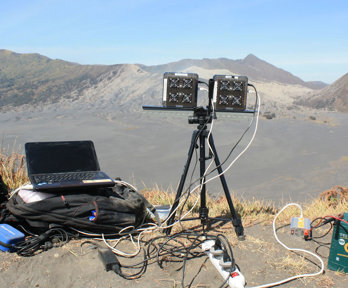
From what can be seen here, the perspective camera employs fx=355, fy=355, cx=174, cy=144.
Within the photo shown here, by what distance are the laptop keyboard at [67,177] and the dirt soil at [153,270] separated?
0.64 meters

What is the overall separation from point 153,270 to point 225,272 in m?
0.56

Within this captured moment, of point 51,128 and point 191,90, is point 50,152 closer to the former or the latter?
point 191,90

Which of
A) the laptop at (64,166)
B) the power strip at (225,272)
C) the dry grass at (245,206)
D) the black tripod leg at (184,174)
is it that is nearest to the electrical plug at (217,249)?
the power strip at (225,272)

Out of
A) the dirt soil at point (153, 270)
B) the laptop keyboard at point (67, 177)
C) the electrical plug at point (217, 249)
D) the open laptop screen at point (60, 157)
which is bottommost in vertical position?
the dirt soil at point (153, 270)

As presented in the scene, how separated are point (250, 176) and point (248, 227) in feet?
19.6

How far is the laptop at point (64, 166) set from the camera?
133 inches

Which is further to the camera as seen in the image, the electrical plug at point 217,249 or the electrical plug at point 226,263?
the electrical plug at point 217,249

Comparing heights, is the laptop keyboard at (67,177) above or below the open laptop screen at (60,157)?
below

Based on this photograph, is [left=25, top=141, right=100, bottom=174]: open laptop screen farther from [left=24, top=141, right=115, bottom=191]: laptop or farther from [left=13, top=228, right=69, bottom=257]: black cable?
[left=13, top=228, right=69, bottom=257]: black cable

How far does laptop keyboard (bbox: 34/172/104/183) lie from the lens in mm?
3392

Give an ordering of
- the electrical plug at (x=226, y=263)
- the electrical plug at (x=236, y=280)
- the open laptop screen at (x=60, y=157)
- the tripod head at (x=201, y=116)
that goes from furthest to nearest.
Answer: the open laptop screen at (x=60, y=157) → the tripod head at (x=201, y=116) → the electrical plug at (x=226, y=263) → the electrical plug at (x=236, y=280)

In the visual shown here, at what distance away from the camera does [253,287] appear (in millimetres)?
2535

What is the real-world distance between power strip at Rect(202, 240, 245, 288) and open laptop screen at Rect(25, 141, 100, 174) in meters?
1.55

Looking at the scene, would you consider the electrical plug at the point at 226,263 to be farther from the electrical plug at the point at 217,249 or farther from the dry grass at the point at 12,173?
the dry grass at the point at 12,173
